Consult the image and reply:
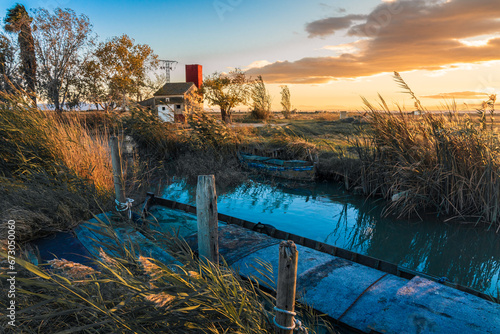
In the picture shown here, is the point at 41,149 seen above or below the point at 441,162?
above

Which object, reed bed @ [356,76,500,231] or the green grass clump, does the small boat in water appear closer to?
reed bed @ [356,76,500,231]

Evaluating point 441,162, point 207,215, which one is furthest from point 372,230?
point 207,215

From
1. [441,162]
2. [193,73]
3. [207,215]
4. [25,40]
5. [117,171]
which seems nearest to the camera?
[207,215]

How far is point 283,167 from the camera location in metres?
12.7

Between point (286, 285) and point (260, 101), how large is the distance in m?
29.4

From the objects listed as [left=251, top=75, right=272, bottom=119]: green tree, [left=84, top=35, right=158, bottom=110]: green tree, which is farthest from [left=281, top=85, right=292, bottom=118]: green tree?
[left=84, top=35, right=158, bottom=110]: green tree

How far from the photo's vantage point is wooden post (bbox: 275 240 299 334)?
2109 mm

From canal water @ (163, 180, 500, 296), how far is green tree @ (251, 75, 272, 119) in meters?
20.3

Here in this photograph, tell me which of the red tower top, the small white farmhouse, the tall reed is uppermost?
the red tower top

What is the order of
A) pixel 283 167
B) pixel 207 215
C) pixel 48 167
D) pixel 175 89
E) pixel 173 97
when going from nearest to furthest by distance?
pixel 207 215 → pixel 48 167 → pixel 283 167 → pixel 173 97 → pixel 175 89

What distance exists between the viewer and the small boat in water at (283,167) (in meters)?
12.1

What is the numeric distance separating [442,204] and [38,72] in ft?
113

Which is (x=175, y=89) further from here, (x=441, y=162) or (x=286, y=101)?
(x=441, y=162)

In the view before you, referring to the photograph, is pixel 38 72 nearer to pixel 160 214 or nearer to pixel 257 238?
pixel 160 214
